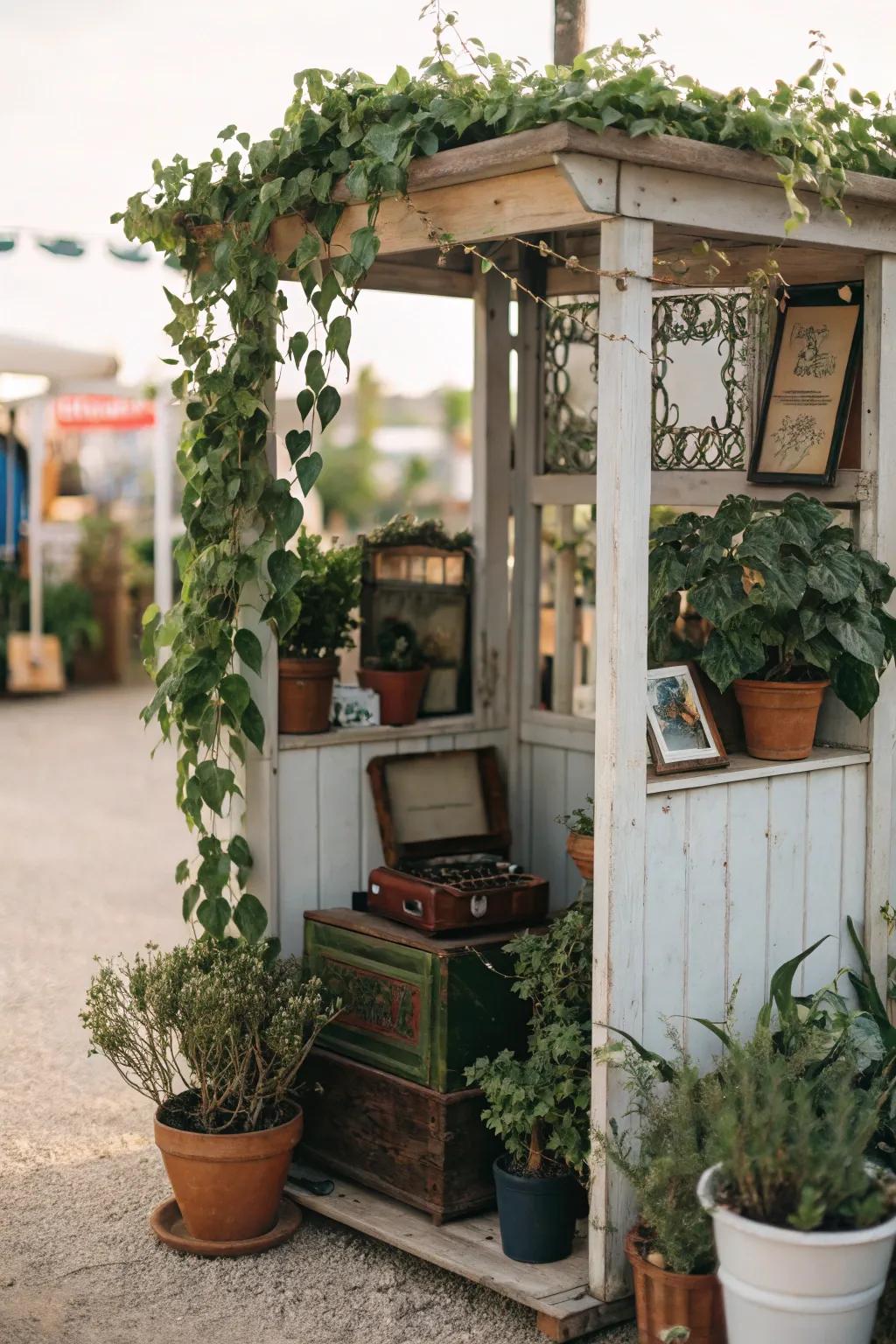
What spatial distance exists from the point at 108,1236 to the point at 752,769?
6.50ft

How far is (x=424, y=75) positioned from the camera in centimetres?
357

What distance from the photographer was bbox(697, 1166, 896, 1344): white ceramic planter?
2.87 meters

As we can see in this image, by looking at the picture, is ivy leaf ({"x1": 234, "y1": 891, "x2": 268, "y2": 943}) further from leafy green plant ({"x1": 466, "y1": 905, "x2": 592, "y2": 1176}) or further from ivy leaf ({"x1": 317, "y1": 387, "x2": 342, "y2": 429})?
ivy leaf ({"x1": 317, "y1": 387, "x2": 342, "y2": 429})

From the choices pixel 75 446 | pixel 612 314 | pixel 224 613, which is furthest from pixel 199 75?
pixel 75 446

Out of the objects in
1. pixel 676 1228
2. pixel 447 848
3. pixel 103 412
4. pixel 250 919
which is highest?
pixel 103 412

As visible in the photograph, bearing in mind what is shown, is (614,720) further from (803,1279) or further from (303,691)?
(303,691)

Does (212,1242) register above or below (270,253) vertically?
below

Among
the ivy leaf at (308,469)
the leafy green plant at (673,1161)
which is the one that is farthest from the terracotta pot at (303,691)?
the leafy green plant at (673,1161)

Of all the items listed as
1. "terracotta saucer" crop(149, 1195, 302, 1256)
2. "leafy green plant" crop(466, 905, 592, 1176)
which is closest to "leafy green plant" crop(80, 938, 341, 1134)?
"terracotta saucer" crop(149, 1195, 302, 1256)

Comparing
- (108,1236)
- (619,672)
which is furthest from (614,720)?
(108,1236)

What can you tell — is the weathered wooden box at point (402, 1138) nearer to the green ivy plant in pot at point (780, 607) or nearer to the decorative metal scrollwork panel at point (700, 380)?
the green ivy plant in pot at point (780, 607)

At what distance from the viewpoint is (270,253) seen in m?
4.12

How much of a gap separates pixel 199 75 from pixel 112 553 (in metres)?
6.68

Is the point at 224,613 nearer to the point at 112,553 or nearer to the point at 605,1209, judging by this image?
the point at 605,1209
